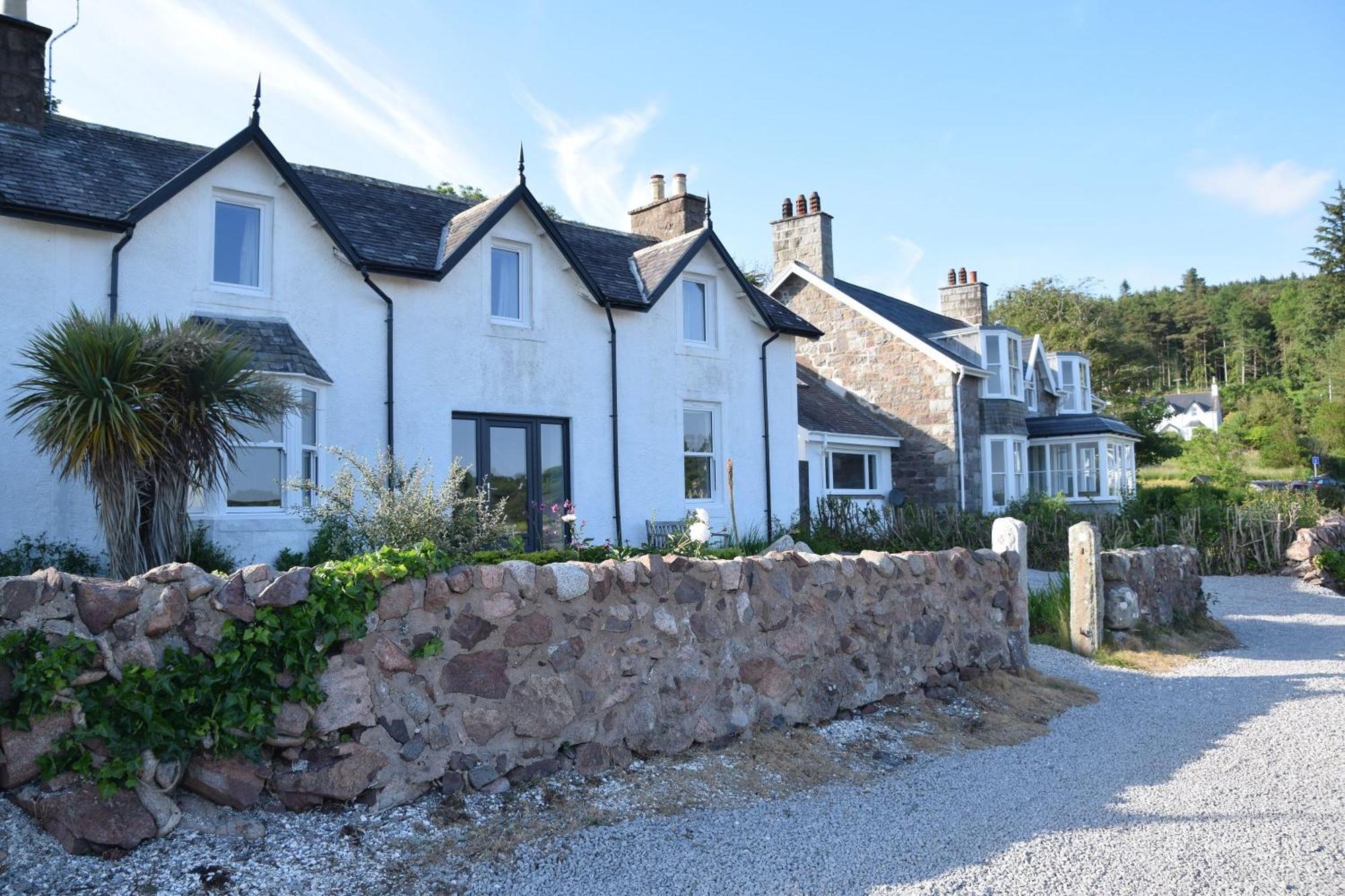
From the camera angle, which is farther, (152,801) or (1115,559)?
(1115,559)

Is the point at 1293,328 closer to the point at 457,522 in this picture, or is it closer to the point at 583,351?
the point at 583,351

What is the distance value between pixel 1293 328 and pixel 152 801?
84631 mm

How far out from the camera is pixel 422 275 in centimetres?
1374

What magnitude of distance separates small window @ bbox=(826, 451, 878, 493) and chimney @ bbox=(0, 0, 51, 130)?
17.2 meters

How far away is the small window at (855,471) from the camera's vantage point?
2420cm

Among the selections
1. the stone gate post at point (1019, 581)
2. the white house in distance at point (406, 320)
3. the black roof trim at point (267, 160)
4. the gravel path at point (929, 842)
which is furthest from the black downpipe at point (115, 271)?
the stone gate post at point (1019, 581)

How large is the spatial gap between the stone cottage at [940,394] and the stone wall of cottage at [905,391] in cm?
3

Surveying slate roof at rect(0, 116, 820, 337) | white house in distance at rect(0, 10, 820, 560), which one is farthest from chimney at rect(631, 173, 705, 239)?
slate roof at rect(0, 116, 820, 337)

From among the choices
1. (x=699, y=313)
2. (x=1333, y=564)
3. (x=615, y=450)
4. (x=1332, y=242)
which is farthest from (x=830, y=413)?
(x=1332, y=242)

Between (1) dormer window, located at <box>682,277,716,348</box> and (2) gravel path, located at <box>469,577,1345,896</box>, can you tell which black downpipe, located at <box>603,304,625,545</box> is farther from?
(2) gravel path, located at <box>469,577,1345,896</box>

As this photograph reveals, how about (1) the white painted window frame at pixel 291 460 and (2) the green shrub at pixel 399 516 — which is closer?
(2) the green shrub at pixel 399 516

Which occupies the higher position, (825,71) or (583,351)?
(825,71)

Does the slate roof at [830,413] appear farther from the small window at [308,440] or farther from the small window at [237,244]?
the small window at [237,244]

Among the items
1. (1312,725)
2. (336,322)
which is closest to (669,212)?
(336,322)
